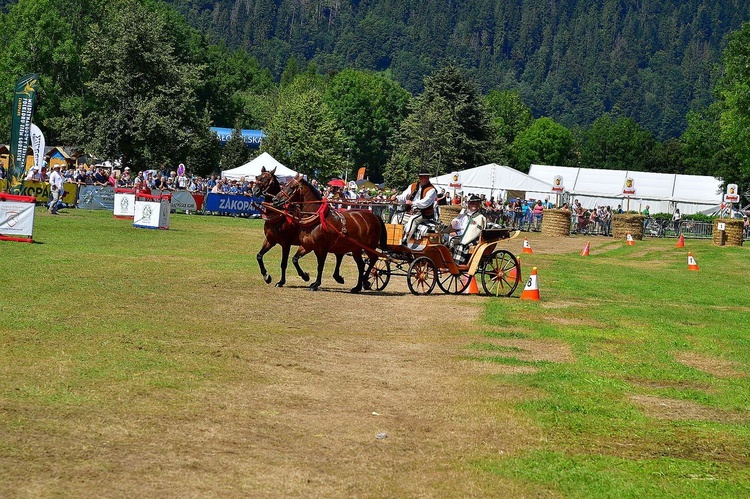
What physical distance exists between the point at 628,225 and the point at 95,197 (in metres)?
28.7

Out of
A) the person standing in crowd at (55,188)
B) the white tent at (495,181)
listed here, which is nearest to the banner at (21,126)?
the person standing in crowd at (55,188)

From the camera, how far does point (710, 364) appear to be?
49.9 ft

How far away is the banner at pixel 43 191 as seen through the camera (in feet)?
143

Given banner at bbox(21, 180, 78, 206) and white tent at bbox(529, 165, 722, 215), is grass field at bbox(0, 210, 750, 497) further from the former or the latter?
white tent at bbox(529, 165, 722, 215)

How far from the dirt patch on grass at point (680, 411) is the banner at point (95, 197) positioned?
38922 millimetres

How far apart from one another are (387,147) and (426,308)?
151m

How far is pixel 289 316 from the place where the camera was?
1723cm

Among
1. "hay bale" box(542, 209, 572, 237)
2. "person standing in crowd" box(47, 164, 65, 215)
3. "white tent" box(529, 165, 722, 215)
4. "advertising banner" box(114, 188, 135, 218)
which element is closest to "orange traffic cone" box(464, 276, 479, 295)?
"person standing in crowd" box(47, 164, 65, 215)

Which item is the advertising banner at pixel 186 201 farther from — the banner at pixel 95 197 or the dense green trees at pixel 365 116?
the dense green trees at pixel 365 116

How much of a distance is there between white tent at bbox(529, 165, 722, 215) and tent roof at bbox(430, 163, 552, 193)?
17534 millimetres

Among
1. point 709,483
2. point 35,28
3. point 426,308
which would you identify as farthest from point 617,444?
point 35,28

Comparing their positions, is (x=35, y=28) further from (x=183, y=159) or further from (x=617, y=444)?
(x=617, y=444)

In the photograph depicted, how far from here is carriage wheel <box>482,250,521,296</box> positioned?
23219 mm

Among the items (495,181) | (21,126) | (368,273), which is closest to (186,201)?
(21,126)
